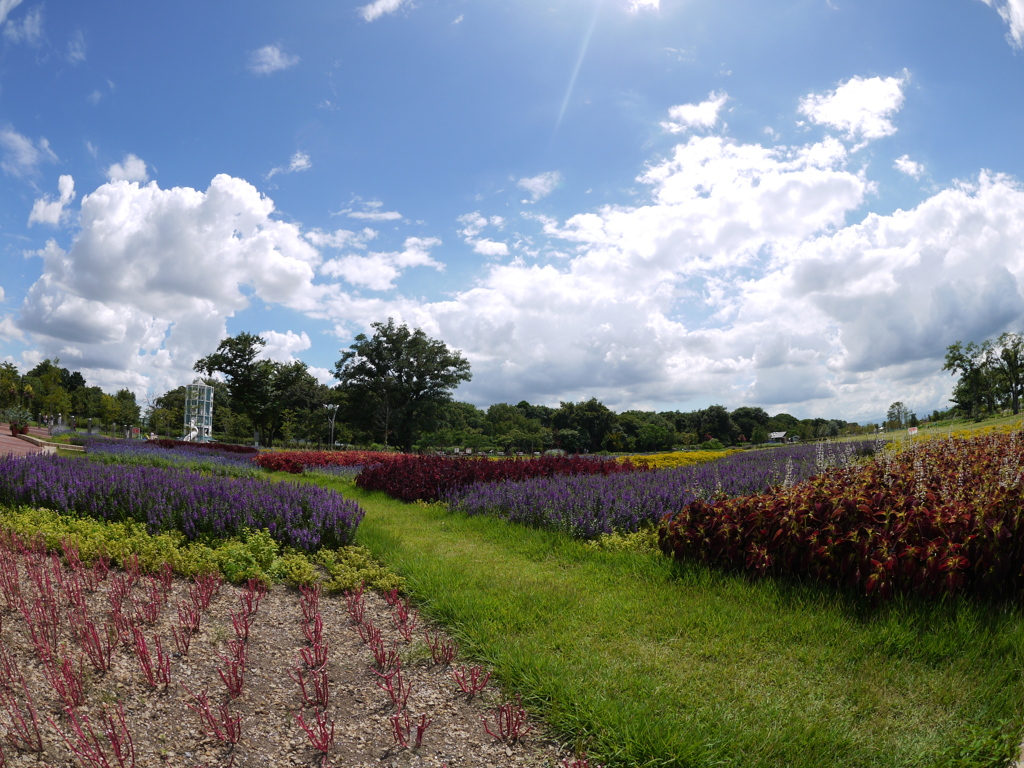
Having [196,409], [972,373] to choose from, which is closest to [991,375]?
[972,373]

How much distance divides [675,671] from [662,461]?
1640cm

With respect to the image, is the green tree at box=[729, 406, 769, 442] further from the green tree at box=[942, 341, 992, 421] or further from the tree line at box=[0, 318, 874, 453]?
the green tree at box=[942, 341, 992, 421]

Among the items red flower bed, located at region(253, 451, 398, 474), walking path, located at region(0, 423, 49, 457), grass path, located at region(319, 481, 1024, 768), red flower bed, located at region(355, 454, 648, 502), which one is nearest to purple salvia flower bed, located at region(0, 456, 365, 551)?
grass path, located at region(319, 481, 1024, 768)

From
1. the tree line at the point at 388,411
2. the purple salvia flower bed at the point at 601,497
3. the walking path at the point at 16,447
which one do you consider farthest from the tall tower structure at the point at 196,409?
the purple salvia flower bed at the point at 601,497

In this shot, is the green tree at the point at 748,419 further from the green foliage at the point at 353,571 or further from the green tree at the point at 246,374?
the green foliage at the point at 353,571

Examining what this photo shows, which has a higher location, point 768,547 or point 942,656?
point 768,547

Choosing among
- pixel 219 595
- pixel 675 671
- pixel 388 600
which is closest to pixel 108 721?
pixel 219 595

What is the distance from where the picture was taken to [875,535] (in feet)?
13.1

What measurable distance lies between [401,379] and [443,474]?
26.8m

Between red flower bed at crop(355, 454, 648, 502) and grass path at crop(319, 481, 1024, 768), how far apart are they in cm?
531

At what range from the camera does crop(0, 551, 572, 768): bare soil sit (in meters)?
2.43

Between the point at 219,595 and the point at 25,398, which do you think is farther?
the point at 25,398

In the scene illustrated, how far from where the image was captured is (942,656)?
3238 millimetres

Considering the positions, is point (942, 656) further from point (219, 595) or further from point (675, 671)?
point (219, 595)
